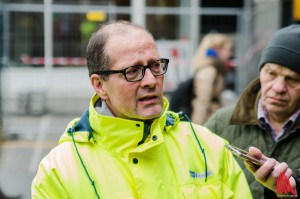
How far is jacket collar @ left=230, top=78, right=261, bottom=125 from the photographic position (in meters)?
2.84

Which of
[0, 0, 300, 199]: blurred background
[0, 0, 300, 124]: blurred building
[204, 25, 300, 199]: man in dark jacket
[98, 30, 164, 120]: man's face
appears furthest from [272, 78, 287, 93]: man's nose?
[0, 0, 300, 124]: blurred building

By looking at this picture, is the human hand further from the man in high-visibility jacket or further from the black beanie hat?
the black beanie hat

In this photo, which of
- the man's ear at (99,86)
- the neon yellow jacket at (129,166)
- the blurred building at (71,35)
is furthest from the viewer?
the blurred building at (71,35)

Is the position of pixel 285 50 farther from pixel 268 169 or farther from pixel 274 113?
pixel 268 169

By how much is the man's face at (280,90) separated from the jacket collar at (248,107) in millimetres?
112

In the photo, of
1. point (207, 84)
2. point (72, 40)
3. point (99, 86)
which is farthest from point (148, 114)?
point (72, 40)

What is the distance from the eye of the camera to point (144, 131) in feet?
6.56

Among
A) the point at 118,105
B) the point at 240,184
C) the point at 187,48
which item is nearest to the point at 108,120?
the point at 118,105

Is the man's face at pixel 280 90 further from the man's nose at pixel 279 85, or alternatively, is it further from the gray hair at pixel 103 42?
the gray hair at pixel 103 42

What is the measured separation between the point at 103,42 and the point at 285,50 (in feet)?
3.35

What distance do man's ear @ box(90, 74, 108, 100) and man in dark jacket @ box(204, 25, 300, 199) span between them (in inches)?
35.4

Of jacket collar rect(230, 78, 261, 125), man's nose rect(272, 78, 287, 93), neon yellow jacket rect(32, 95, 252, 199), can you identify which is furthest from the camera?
jacket collar rect(230, 78, 261, 125)

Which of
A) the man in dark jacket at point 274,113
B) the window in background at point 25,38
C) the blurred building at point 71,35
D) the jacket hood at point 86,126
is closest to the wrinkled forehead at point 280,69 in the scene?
the man in dark jacket at point 274,113

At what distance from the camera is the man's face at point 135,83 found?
6.49 ft
